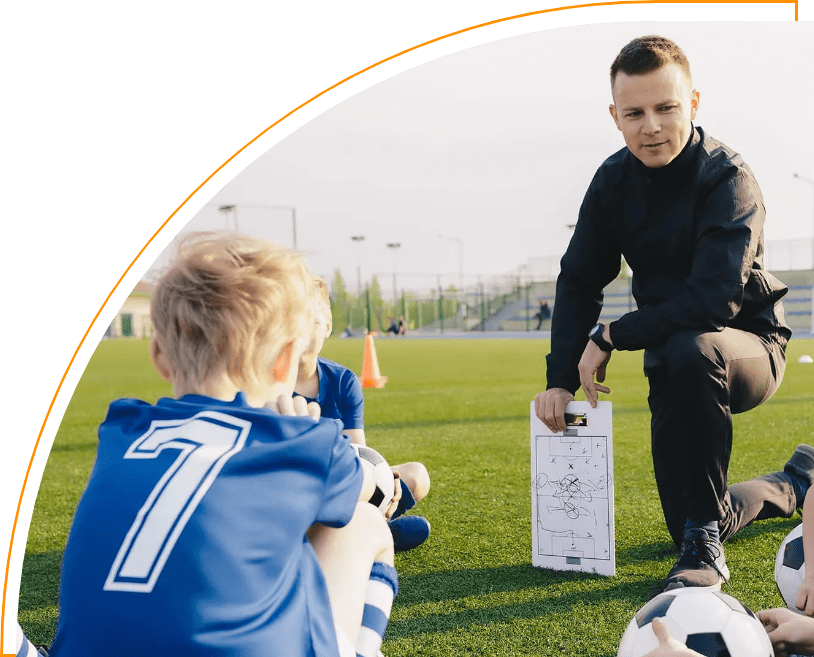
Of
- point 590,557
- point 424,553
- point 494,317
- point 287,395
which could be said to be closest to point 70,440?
point 424,553

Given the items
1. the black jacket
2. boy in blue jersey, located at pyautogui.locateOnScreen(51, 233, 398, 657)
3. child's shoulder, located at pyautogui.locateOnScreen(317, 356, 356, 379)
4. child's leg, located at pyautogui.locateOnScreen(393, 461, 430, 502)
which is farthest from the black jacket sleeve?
boy in blue jersey, located at pyautogui.locateOnScreen(51, 233, 398, 657)

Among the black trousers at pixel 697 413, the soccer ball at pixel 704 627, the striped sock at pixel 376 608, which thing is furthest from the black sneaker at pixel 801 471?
the striped sock at pixel 376 608

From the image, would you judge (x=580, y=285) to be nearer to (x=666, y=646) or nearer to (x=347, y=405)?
(x=347, y=405)

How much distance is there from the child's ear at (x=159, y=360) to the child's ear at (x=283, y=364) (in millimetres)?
213

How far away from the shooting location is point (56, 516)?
379 cm

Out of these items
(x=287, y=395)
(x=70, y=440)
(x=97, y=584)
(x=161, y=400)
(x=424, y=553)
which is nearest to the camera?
(x=97, y=584)

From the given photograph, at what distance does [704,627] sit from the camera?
176cm

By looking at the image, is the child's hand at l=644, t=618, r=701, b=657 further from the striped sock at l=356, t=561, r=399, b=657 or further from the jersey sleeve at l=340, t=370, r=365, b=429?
the jersey sleeve at l=340, t=370, r=365, b=429

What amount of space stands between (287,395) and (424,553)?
1.56 m

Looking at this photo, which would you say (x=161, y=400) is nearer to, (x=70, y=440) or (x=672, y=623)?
(x=672, y=623)

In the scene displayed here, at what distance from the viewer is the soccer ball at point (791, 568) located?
→ 84.7 inches

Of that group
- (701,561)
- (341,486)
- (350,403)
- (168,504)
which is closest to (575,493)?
(701,561)

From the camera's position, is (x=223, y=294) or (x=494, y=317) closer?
(x=223, y=294)

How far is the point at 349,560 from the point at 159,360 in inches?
22.7
